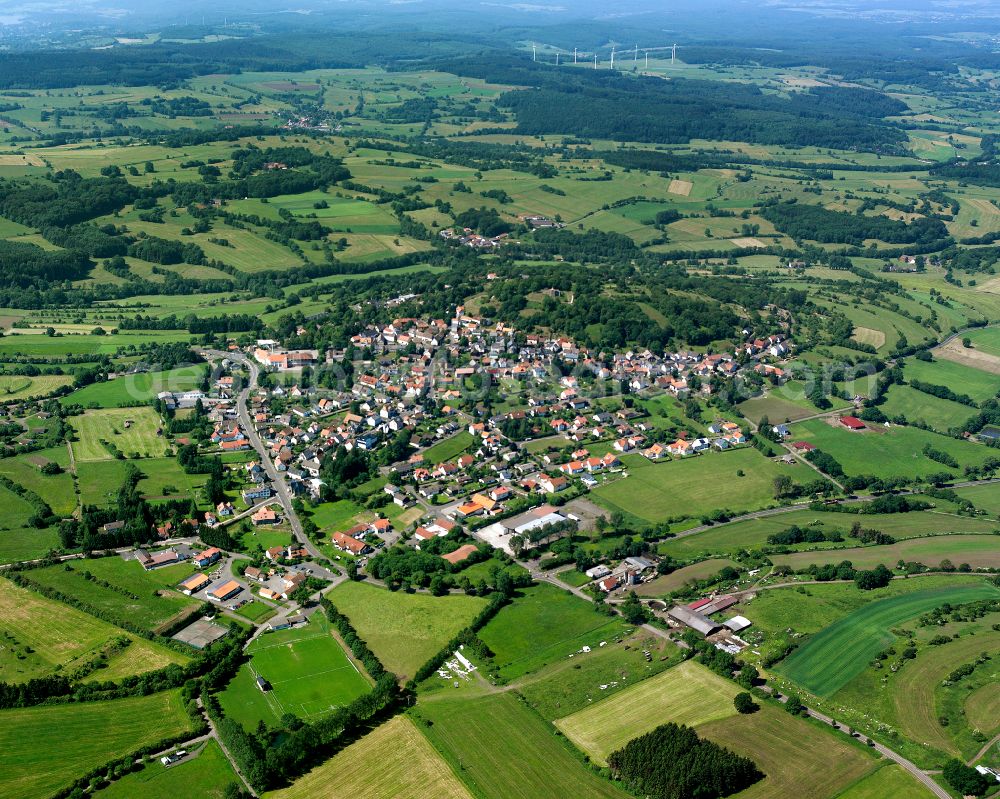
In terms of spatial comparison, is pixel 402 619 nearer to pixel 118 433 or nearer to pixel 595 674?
pixel 595 674

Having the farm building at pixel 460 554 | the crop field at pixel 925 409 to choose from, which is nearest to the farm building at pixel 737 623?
the farm building at pixel 460 554

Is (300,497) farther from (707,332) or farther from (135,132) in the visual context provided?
(135,132)

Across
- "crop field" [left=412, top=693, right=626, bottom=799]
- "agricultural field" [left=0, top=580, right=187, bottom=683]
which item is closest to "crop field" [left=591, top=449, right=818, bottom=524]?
"crop field" [left=412, top=693, right=626, bottom=799]

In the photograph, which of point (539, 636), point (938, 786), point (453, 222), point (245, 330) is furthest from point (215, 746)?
point (453, 222)

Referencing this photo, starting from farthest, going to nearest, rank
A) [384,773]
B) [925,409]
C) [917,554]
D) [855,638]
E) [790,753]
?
[925,409]
[917,554]
[855,638]
[790,753]
[384,773]

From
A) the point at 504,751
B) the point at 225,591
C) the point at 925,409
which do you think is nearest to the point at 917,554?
the point at 925,409

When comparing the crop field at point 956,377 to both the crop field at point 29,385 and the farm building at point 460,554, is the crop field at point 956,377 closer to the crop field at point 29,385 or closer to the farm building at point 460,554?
the farm building at point 460,554

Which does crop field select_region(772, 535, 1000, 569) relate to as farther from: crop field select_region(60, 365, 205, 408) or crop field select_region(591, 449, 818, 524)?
crop field select_region(60, 365, 205, 408)
